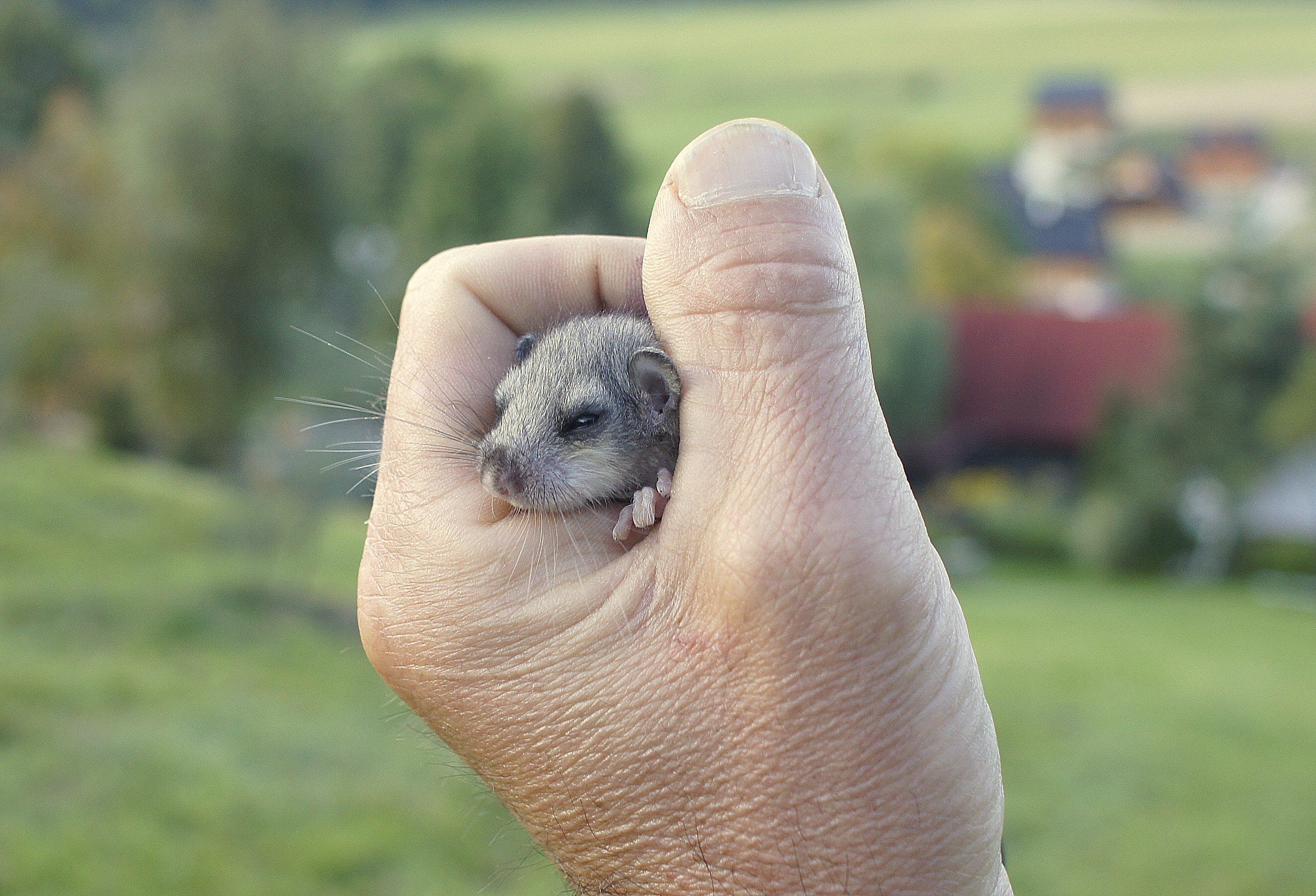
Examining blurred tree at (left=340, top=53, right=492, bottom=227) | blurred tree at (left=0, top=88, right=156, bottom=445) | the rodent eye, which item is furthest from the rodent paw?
blurred tree at (left=340, top=53, right=492, bottom=227)

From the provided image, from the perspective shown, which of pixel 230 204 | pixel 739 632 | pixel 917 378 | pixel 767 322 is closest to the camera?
pixel 739 632

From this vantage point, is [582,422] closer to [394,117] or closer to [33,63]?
[394,117]

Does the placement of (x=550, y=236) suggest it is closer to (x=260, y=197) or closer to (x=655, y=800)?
(x=655, y=800)

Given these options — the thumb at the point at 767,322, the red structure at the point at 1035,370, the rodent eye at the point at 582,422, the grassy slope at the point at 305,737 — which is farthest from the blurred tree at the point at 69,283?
the red structure at the point at 1035,370

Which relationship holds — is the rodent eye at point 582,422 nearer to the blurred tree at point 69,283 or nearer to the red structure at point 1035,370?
the blurred tree at point 69,283

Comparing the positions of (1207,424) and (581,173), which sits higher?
(581,173)

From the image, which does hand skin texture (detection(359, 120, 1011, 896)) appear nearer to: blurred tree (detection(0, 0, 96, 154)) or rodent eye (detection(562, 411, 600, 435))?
rodent eye (detection(562, 411, 600, 435))

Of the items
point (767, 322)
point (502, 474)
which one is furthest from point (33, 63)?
point (767, 322)
